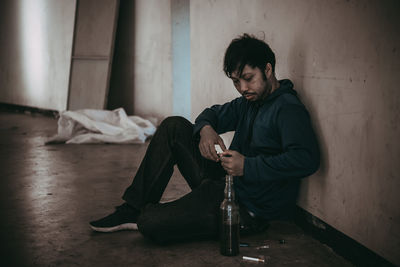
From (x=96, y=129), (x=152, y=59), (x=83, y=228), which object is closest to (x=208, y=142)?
(x=83, y=228)

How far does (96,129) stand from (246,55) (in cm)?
355

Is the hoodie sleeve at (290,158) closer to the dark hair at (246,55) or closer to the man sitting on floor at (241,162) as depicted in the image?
the man sitting on floor at (241,162)

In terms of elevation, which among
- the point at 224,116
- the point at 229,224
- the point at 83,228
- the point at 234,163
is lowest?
the point at 83,228

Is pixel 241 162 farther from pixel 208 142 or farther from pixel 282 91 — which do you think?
pixel 282 91

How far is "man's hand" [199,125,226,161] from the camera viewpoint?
82.2 inches

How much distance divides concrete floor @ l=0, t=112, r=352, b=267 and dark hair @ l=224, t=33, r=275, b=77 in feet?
2.71

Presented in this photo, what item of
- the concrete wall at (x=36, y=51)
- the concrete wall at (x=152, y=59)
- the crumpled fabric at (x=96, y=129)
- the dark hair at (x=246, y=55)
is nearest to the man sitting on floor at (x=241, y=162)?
the dark hair at (x=246, y=55)

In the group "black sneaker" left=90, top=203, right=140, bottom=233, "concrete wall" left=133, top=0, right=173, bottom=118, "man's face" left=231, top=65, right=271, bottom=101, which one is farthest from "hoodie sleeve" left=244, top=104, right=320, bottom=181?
"concrete wall" left=133, top=0, right=173, bottom=118

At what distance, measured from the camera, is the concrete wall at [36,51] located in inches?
308

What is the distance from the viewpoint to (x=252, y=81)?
2.02m

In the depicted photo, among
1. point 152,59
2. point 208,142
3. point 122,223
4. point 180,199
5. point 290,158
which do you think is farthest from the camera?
point 152,59

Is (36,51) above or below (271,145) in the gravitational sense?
above

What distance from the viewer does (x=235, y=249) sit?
1.93 meters

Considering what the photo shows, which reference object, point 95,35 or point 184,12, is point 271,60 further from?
point 95,35
